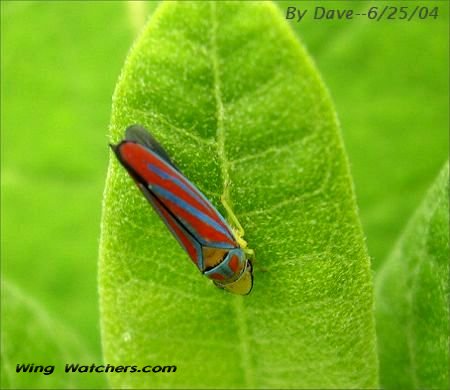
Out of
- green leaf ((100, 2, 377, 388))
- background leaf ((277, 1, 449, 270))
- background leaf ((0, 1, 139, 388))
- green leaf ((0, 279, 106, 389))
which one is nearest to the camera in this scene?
green leaf ((100, 2, 377, 388))

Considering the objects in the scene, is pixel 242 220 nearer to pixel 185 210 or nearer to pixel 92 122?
pixel 185 210

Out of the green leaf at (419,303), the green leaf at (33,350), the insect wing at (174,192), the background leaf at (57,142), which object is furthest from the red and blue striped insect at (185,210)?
the background leaf at (57,142)

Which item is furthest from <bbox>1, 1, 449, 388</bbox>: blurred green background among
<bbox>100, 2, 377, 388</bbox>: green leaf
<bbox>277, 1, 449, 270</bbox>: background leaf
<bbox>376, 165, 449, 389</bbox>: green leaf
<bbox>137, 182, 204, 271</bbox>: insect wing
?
<bbox>137, 182, 204, 271</bbox>: insect wing

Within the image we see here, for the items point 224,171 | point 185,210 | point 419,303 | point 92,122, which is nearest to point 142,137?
point 224,171

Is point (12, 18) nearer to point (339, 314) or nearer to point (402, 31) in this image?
point (402, 31)

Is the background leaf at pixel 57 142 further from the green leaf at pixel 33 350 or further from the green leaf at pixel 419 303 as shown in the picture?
the green leaf at pixel 419 303

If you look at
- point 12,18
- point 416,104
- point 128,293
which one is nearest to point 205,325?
point 128,293

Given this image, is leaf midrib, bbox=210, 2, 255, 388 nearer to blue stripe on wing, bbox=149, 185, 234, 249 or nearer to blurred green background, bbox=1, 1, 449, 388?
blue stripe on wing, bbox=149, 185, 234, 249
